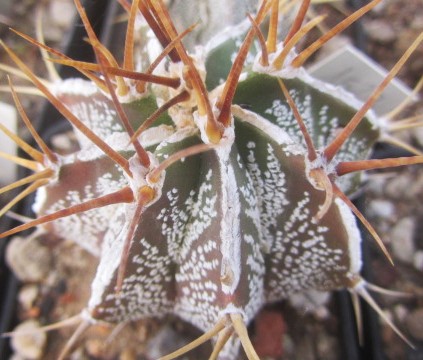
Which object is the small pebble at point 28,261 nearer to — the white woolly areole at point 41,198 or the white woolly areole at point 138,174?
the white woolly areole at point 41,198

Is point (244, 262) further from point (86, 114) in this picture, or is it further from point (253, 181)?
point (86, 114)

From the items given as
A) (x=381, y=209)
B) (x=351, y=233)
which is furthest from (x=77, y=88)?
(x=381, y=209)

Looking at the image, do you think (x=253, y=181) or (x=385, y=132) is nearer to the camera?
(x=253, y=181)

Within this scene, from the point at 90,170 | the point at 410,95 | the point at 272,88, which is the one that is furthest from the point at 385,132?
the point at 90,170

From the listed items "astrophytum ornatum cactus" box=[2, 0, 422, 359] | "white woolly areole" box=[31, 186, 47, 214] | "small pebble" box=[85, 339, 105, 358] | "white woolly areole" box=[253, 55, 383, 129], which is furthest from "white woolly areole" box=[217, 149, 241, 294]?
"small pebble" box=[85, 339, 105, 358]

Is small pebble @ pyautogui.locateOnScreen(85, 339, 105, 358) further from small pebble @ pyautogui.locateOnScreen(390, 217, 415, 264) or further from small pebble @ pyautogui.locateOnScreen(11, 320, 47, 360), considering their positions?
small pebble @ pyautogui.locateOnScreen(390, 217, 415, 264)

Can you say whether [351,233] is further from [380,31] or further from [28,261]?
[380,31]
